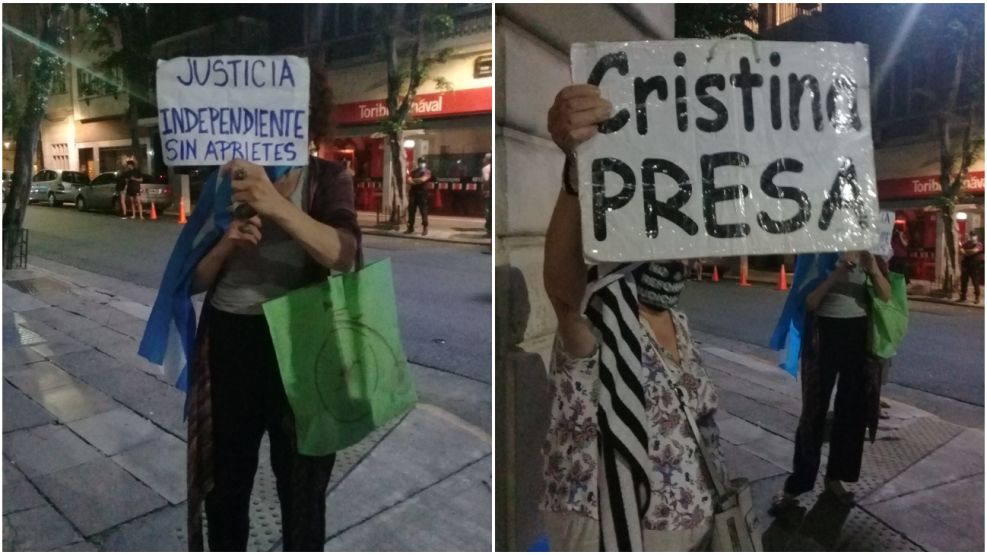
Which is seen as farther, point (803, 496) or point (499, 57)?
point (803, 496)

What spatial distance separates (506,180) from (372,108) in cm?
56

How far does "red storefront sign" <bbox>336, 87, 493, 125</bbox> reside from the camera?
2.54 metres

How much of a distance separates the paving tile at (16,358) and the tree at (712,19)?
2.88 m

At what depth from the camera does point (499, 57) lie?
2.70m

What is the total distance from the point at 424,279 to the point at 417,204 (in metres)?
0.30

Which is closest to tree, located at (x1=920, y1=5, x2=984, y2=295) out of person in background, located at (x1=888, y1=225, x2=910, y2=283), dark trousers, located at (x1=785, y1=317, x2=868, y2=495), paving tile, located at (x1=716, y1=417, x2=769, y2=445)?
person in background, located at (x1=888, y1=225, x2=910, y2=283)

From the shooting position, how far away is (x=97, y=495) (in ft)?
8.74

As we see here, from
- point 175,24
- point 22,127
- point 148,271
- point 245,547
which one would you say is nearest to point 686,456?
point 245,547

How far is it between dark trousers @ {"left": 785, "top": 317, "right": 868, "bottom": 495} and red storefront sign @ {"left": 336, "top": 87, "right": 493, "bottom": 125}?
65.5 inches

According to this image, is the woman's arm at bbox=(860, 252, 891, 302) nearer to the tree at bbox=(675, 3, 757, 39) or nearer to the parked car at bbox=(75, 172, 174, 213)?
the tree at bbox=(675, 3, 757, 39)

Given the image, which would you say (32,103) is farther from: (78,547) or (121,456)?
(78,547)

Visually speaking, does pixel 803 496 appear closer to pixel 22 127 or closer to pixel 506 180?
pixel 506 180

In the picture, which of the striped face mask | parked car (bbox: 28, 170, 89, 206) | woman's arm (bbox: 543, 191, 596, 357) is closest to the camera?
woman's arm (bbox: 543, 191, 596, 357)

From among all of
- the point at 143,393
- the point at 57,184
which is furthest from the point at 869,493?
A: the point at 57,184
